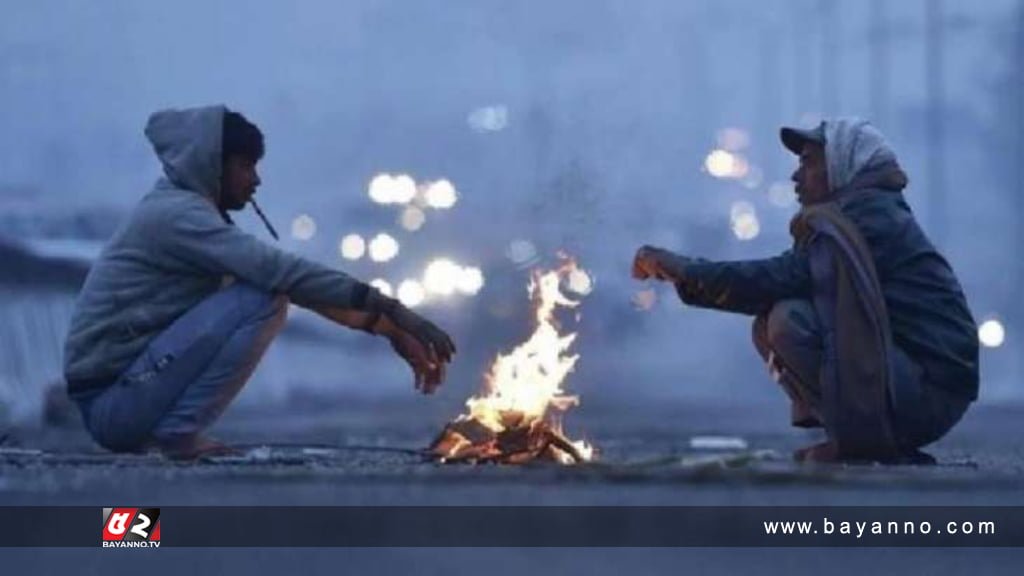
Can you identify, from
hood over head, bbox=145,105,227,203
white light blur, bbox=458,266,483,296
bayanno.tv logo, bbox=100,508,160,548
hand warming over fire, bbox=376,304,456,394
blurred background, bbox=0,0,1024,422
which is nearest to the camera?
bayanno.tv logo, bbox=100,508,160,548

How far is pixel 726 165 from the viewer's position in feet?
13.9

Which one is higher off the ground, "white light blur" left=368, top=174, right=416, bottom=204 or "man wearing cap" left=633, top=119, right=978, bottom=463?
"white light blur" left=368, top=174, right=416, bottom=204

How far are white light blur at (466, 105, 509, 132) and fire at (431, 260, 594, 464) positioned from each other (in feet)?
0.95

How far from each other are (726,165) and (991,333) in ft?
1.70

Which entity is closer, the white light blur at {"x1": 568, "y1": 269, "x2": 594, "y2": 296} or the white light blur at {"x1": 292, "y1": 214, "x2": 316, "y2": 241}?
the white light blur at {"x1": 292, "y1": 214, "x2": 316, "y2": 241}

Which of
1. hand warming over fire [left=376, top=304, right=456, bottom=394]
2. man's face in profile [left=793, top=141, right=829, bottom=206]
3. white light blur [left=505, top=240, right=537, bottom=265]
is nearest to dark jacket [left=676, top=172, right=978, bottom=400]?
man's face in profile [left=793, top=141, right=829, bottom=206]

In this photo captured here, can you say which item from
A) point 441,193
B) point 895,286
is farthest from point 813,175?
point 441,193

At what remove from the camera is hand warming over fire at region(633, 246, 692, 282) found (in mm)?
3846

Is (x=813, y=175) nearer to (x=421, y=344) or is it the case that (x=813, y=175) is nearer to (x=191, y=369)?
(x=421, y=344)

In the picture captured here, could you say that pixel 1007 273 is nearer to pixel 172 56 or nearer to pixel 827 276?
pixel 827 276

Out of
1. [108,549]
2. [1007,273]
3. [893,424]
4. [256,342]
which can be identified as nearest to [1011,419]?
[1007,273]

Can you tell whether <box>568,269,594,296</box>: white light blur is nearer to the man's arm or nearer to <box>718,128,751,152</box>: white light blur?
<box>718,128,751,152</box>: white light blur

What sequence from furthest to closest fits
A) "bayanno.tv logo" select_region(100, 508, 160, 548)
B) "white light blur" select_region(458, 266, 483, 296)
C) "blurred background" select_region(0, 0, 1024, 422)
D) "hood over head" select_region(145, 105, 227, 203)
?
1. "white light blur" select_region(458, 266, 483, 296)
2. "blurred background" select_region(0, 0, 1024, 422)
3. "hood over head" select_region(145, 105, 227, 203)
4. "bayanno.tv logo" select_region(100, 508, 160, 548)

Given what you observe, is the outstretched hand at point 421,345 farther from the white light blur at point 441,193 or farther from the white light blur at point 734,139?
the white light blur at point 734,139
